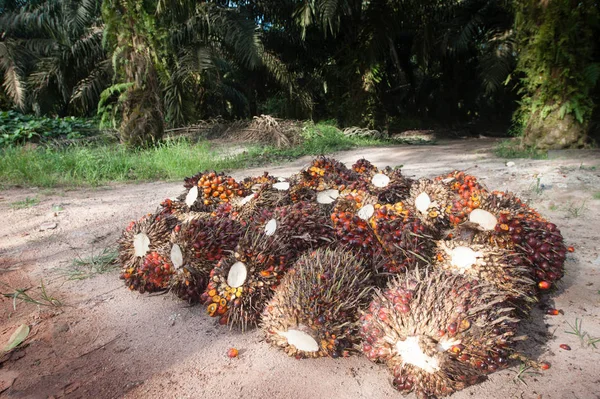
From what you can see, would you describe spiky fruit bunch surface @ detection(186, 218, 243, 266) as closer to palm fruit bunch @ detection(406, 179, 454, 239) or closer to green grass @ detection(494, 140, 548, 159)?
palm fruit bunch @ detection(406, 179, 454, 239)

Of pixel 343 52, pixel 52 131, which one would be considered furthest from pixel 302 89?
pixel 52 131

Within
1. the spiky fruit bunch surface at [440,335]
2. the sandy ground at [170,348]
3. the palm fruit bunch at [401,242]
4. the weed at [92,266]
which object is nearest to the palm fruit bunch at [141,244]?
the sandy ground at [170,348]

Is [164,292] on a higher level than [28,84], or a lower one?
lower

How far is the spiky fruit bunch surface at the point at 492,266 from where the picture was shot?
1.57m

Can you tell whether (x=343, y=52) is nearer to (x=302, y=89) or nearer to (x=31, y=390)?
(x=302, y=89)

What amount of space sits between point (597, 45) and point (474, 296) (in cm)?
969

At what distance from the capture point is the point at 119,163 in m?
5.50

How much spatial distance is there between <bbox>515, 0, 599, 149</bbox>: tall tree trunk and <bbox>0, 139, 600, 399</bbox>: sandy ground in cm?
322

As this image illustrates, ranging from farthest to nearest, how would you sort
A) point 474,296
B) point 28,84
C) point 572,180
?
point 28,84
point 572,180
point 474,296

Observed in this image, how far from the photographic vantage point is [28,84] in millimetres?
12172

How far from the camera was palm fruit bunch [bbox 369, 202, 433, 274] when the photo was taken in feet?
5.74

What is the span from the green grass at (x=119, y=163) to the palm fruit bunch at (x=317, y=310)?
3.93 meters

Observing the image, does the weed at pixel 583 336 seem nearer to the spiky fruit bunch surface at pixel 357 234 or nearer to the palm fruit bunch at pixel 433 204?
the palm fruit bunch at pixel 433 204

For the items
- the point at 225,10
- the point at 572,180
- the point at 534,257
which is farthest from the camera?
the point at 225,10
